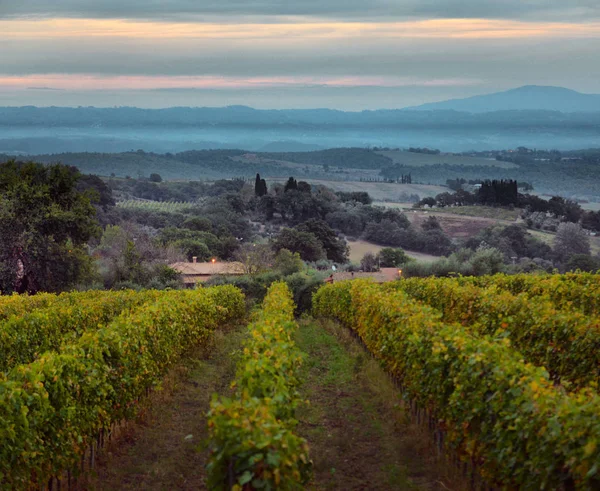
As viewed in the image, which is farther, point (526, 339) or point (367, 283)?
point (367, 283)

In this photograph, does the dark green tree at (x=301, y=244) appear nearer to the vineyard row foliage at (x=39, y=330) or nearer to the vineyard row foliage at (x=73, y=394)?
the vineyard row foliage at (x=39, y=330)

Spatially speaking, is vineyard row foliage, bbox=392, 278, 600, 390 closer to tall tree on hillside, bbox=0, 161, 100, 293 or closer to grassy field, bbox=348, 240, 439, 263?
tall tree on hillside, bbox=0, 161, 100, 293

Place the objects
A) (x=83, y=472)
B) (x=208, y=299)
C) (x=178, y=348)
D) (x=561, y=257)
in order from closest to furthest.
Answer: (x=83, y=472), (x=178, y=348), (x=208, y=299), (x=561, y=257)

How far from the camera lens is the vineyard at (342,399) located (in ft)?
22.8

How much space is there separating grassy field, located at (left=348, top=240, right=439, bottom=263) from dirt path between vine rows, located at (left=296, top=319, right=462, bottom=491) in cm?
5635

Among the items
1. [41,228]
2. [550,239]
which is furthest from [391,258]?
[41,228]

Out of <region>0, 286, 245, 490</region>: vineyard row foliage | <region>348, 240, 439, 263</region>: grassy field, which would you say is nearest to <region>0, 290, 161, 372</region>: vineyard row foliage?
<region>0, 286, 245, 490</region>: vineyard row foliage

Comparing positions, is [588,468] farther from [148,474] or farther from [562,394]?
[148,474]

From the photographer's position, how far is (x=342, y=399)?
15.3m

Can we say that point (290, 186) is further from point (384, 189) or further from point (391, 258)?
point (384, 189)

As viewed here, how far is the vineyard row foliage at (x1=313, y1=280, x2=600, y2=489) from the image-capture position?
6840 millimetres

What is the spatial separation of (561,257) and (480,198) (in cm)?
3849

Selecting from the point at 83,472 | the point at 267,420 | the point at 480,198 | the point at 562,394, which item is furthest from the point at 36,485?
the point at 480,198

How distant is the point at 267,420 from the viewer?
6.96 meters
